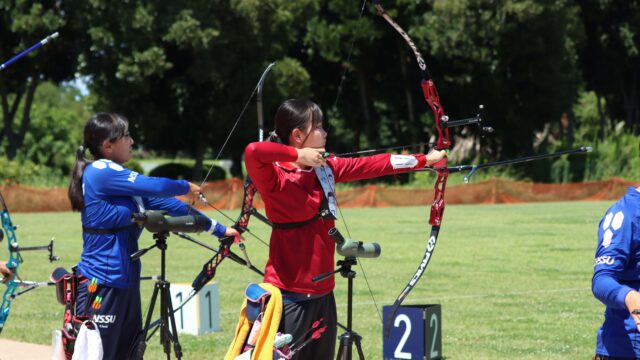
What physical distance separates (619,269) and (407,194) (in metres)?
35.4

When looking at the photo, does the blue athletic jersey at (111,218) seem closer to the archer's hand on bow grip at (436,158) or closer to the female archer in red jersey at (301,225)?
the female archer in red jersey at (301,225)

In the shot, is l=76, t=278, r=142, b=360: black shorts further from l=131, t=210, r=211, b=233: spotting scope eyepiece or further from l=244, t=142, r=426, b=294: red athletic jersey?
l=244, t=142, r=426, b=294: red athletic jersey

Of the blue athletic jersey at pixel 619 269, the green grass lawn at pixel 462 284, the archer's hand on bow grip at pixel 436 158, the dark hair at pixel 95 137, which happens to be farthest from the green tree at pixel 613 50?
the blue athletic jersey at pixel 619 269

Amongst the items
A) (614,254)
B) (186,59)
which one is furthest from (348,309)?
(186,59)

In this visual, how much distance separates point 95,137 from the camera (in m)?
5.70

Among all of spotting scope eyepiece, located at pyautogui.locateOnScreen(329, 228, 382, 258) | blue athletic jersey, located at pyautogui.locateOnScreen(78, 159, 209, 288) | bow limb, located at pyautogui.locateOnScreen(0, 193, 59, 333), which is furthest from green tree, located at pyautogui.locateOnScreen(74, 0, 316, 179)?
spotting scope eyepiece, located at pyautogui.locateOnScreen(329, 228, 382, 258)

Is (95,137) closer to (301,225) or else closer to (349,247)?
(301,225)

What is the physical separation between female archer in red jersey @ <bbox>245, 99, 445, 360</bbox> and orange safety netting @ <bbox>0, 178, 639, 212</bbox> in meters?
30.4

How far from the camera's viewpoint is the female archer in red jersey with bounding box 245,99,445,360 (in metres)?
4.73

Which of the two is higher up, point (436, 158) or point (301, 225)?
point (436, 158)

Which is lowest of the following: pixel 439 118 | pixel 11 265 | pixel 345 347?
pixel 345 347

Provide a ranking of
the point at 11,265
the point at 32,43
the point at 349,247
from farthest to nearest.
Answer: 1. the point at 32,43
2. the point at 11,265
3. the point at 349,247

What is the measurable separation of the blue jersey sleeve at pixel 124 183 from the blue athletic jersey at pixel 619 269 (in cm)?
241

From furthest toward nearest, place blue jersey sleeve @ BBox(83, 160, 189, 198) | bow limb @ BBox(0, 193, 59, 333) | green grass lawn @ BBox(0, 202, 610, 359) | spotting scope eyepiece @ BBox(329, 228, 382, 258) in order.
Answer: green grass lawn @ BBox(0, 202, 610, 359), bow limb @ BBox(0, 193, 59, 333), blue jersey sleeve @ BBox(83, 160, 189, 198), spotting scope eyepiece @ BBox(329, 228, 382, 258)
